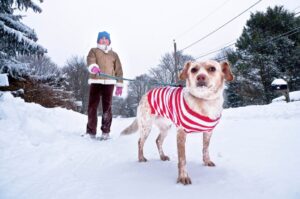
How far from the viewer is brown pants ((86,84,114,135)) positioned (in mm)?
5594

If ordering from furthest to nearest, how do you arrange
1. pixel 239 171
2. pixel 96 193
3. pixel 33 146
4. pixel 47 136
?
pixel 47 136
pixel 33 146
pixel 239 171
pixel 96 193

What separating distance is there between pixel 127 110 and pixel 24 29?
48.2m

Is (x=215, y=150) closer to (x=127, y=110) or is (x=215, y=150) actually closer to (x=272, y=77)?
(x=272, y=77)

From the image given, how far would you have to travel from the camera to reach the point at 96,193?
225cm

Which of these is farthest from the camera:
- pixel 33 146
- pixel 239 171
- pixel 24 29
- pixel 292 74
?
pixel 292 74

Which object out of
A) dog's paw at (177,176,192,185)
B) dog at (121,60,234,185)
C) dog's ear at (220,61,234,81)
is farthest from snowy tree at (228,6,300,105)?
dog's paw at (177,176,192,185)

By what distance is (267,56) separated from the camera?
23.8 metres

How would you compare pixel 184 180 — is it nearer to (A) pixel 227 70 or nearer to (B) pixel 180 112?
(B) pixel 180 112

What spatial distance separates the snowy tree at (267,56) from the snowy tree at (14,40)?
806 inches

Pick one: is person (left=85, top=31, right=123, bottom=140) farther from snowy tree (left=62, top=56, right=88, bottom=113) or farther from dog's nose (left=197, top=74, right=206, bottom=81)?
snowy tree (left=62, top=56, right=88, bottom=113)

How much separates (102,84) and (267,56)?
2174 centimetres

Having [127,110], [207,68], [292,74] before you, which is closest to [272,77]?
[292,74]

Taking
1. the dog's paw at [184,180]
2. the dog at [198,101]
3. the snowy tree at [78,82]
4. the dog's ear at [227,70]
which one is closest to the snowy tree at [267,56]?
the snowy tree at [78,82]

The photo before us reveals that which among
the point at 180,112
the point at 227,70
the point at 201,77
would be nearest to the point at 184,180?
the point at 180,112
